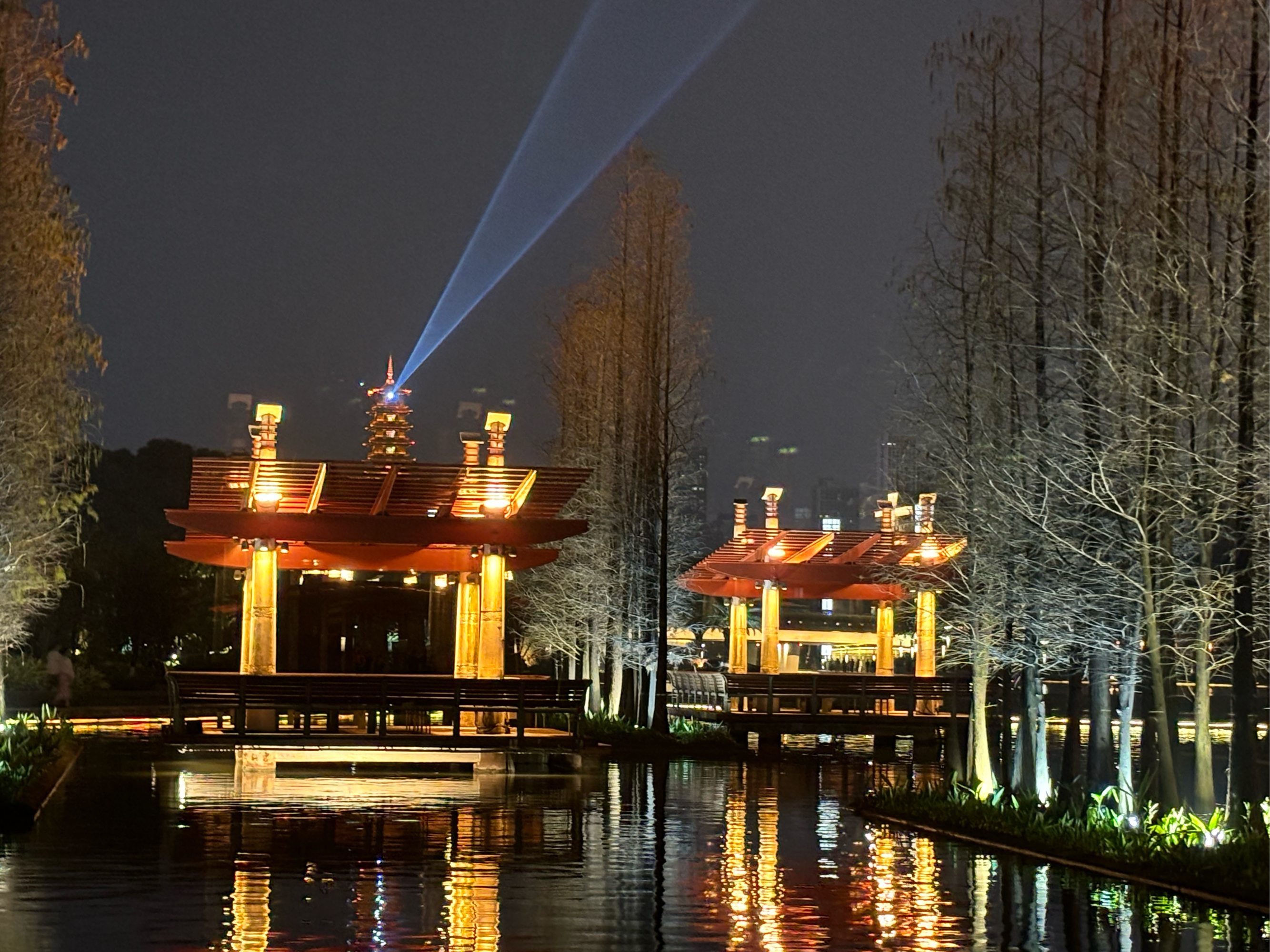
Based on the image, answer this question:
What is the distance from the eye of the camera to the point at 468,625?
31312 millimetres

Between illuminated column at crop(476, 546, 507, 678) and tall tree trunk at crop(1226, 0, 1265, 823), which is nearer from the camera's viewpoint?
tall tree trunk at crop(1226, 0, 1265, 823)

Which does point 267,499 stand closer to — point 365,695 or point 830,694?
point 365,695

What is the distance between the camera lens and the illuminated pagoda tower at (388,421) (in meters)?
39.1

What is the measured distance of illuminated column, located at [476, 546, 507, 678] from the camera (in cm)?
2861

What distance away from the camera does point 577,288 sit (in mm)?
39312

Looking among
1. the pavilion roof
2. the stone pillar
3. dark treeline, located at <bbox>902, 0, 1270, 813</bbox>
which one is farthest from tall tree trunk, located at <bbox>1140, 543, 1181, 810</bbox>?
the stone pillar

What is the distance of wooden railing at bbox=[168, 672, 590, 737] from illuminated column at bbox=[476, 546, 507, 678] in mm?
1863

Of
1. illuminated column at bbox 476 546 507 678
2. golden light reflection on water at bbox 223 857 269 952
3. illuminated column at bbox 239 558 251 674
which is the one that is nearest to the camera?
golden light reflection on water at bbox 223 857 269 952

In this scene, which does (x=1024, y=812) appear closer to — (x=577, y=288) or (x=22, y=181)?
(x=22, y=181)

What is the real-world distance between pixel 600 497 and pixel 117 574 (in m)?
29.6

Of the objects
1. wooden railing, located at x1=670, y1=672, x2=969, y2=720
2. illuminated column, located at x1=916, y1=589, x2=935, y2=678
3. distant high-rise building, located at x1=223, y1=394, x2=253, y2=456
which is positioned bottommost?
wooden railing, located at x1=670, y1=672, x2=969, y2=720

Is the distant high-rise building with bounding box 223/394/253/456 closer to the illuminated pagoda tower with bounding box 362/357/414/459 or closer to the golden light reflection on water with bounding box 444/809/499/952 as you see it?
the illuminated pagoda tower with bounding box 362/357/414/459

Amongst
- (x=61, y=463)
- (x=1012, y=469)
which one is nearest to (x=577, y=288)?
(x=61, y=463)

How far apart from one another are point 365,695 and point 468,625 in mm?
5559
